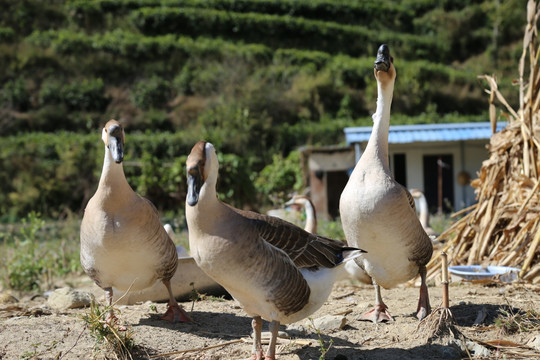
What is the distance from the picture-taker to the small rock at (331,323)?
5016 millimetres

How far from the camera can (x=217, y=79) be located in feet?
117

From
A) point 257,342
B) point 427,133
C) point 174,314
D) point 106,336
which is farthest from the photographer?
point 427,133

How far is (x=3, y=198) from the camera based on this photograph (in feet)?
84.0

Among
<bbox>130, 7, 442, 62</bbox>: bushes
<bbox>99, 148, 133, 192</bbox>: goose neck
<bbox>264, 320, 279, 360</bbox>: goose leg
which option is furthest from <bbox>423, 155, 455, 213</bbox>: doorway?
<bbox>130, 7, 442, 62</bbox>: bushes

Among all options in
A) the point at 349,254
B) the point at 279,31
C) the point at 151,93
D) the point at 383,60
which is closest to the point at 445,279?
the point at 349,254

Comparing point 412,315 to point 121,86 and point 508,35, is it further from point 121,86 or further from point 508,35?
point 508,35

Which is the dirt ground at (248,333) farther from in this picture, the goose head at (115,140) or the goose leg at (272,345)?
the goose head at (115,140)

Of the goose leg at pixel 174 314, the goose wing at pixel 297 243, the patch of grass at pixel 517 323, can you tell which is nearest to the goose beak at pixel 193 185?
the goose wing at pixel 297 243

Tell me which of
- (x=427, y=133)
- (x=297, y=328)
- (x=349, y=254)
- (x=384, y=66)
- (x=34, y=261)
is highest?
(x=384, y=66)

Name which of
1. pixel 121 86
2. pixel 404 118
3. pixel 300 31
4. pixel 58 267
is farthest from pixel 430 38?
pixel 58 267

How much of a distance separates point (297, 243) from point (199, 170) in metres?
1.05

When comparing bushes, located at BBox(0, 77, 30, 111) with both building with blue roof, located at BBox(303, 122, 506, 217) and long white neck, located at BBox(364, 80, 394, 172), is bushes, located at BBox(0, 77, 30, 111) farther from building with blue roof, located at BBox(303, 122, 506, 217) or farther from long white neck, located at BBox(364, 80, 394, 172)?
long white neck, located at BBox(364, 80, 394, 172)

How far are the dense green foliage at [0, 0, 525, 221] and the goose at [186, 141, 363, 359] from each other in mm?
18538

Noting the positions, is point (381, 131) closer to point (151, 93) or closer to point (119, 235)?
point (119, 235)
